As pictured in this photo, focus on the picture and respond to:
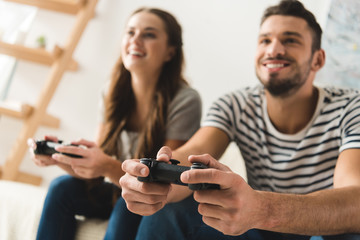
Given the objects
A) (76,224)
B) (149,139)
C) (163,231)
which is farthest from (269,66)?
(76,224)

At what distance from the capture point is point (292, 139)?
933mm

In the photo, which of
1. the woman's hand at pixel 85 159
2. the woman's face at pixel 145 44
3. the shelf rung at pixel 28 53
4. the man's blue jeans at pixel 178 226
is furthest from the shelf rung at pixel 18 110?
the man's blue jeans at pixel 178 226

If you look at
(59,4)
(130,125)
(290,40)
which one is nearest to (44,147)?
(130,125)

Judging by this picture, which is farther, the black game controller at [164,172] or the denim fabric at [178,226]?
the denim fabric at [178,226]

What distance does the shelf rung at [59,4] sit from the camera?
1.62 metres

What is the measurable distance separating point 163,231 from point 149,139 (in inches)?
14.9

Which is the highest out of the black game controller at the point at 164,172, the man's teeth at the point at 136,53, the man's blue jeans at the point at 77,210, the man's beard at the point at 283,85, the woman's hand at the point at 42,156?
the man's beard at the point at 283,85

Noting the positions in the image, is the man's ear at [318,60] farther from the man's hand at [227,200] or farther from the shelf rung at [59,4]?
the shelf rung at [59,4]

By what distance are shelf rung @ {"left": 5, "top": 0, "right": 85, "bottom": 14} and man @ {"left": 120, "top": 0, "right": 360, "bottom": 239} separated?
943 mm

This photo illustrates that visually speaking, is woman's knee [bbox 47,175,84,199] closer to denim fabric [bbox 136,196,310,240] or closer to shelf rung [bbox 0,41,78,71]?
denim fabric [bbox 136,196,310,240]

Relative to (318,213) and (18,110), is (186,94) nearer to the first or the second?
(318,213)

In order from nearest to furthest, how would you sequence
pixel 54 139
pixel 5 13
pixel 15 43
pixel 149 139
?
pixel 54 139 < pixel 149 139 < pixel 15 43 < pixel 5 13

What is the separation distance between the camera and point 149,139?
1.06 metres

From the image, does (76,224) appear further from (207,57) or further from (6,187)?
(207,57)
